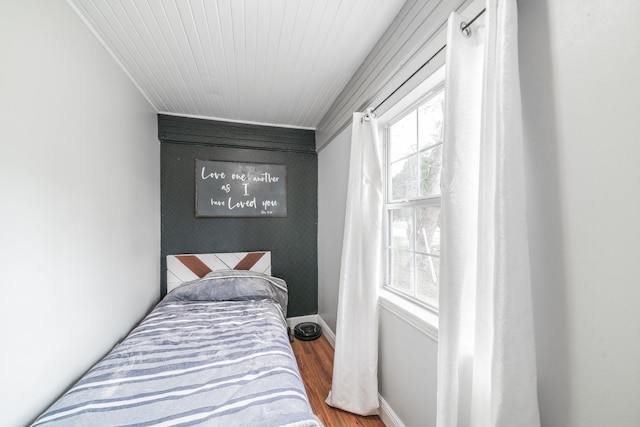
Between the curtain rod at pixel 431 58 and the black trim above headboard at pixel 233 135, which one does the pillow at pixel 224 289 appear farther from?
the curtain rod at pixel 431 58

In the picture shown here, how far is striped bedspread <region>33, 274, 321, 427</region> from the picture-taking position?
950 mm

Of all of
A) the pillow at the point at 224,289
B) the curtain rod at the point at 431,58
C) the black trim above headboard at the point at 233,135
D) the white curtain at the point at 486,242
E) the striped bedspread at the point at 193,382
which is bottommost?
the striped bedspread at the point at 193,382

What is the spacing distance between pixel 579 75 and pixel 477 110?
11.2 inches

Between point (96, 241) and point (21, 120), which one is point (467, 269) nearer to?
point (21, 120)

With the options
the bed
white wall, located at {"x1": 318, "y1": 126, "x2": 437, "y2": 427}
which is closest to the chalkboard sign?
white wall, located at {"x1": 318, "y1": 126, "x2": 437, "y2": 427}

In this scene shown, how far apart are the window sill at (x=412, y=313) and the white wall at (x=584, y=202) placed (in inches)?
18.3

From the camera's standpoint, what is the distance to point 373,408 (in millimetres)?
1550

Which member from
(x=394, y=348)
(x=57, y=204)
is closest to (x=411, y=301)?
(x=394, y=348)

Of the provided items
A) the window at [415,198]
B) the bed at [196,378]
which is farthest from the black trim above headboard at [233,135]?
the bed at [196,378]

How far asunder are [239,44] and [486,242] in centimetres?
177

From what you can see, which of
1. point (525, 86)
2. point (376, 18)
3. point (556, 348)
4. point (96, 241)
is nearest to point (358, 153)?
point (376, 18)

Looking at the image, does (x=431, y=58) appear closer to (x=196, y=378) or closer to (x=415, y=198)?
(x=415, y=198)

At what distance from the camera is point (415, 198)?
1.45m

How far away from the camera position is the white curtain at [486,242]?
2.26ft
